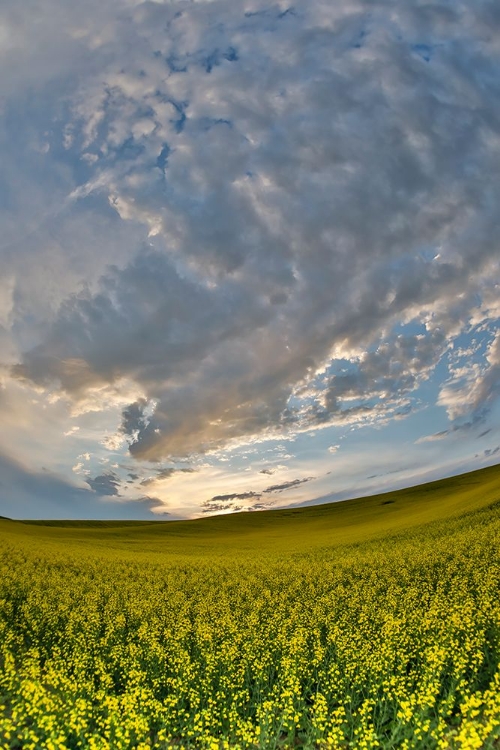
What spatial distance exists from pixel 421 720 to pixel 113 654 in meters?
8.73

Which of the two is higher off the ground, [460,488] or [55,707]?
[55,707]

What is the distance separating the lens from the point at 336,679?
1143 cm

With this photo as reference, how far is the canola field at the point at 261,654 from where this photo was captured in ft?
29.8

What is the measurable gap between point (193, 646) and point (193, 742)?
435 centimetres

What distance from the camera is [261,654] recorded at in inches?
504

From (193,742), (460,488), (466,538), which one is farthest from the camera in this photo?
(460,488)

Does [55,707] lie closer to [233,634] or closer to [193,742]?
[193,742]

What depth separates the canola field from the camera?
29.8ft

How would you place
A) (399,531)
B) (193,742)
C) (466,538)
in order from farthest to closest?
1. (399,531)
2. (466,538)
3. (193,742)

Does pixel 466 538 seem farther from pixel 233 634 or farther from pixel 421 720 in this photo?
pixel 421 720

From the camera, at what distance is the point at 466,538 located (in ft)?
88.6

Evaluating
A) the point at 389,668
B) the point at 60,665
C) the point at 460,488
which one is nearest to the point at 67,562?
the point at 60,665

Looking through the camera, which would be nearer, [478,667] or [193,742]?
[193,742]

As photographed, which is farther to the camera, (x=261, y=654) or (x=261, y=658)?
(x=261, y=654)
